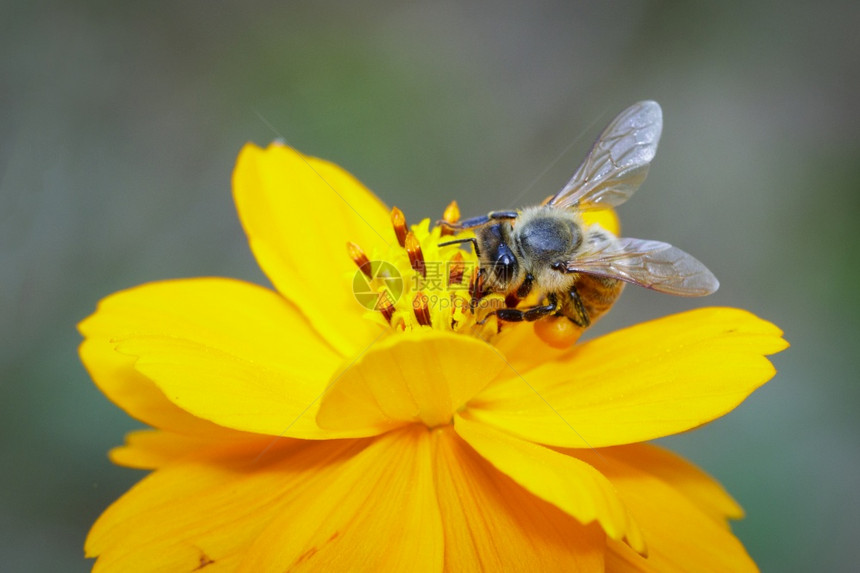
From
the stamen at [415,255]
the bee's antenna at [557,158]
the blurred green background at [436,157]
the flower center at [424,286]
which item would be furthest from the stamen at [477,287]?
the bee's antenna at [557,158]

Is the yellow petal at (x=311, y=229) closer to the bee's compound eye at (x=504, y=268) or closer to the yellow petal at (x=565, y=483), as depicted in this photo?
the bee's compound eye at (x=504, y=268)

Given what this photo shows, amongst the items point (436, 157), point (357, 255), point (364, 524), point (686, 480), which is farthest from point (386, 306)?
point (436, 157)

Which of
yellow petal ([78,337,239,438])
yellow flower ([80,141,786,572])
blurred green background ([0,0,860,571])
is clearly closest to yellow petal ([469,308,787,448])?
yellow flower ([80,141,786,572])

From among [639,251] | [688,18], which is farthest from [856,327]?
[639,251]

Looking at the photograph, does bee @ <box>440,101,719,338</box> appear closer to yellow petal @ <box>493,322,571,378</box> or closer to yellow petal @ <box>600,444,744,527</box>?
yellow petal @ <box>493,322,571,378</box>

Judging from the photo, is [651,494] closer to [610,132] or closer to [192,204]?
[610,132]
